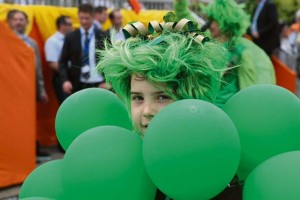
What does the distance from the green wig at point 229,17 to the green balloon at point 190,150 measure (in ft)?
9.55

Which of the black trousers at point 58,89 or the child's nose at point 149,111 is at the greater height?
the child's nose at point 149,111

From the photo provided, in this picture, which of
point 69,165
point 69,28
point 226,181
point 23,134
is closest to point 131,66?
point 69,165

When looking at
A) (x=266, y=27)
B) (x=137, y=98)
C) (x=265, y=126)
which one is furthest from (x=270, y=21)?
(x=265, y=126)

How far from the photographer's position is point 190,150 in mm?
1389

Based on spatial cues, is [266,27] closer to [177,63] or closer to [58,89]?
[58,89]

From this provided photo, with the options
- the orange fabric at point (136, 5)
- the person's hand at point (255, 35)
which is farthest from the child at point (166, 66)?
the person's hand at point (255, 35)

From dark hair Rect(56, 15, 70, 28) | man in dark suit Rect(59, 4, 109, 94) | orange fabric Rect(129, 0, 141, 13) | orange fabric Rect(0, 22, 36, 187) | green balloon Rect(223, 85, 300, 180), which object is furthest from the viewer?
dark hair Rect(56, 15, 70, 28)

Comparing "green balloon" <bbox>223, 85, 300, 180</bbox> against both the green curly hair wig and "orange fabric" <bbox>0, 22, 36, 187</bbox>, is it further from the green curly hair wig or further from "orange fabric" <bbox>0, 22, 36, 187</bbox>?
"orange fabric" <bbox>0, 22, 36, 187</bbox>

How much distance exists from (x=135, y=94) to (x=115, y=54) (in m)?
0.14

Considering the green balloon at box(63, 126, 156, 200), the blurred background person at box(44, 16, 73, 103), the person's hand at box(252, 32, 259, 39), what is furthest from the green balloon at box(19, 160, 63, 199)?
the person's hand at box(252, 32, 259, 39)

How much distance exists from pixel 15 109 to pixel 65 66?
3.65 ft

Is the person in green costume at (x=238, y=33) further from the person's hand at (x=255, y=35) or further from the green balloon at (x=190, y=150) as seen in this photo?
the person's hand at (x=255, y=35)

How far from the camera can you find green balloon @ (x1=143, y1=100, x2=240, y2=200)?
1392mm

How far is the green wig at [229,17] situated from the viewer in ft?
14.2
